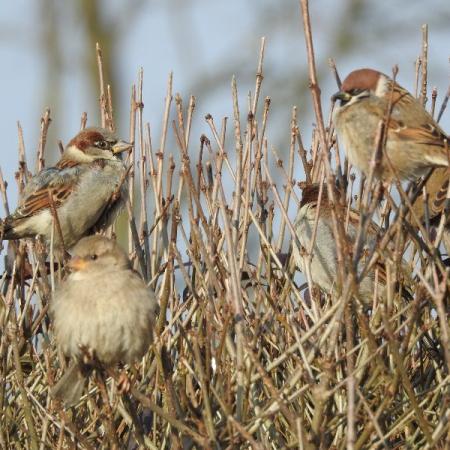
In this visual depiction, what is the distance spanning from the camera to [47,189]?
522cm

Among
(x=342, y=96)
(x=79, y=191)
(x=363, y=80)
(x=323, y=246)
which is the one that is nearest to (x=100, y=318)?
(x=342, y=96)

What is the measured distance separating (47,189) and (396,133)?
1.91 metres

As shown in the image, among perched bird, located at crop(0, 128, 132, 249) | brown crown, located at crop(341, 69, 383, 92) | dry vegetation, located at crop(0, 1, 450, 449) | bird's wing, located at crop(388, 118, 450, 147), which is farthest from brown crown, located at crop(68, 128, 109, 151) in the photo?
bird's wing, located at crop(388, 118, 450, 147)

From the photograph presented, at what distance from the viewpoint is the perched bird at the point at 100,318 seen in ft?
11.4

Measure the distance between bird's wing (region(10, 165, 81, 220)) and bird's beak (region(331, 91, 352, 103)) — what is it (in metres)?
1.58

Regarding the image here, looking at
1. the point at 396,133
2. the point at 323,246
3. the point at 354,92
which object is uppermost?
the point at 354,92

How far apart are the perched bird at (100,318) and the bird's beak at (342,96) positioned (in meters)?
1.04

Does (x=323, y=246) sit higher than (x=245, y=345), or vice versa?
(x=245, y=345)

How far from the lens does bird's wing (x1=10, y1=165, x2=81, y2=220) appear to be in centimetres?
514

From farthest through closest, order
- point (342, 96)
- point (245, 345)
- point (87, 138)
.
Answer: point (87, 138) → point (342, 96) → point (245, 345)

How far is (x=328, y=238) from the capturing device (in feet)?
17.8

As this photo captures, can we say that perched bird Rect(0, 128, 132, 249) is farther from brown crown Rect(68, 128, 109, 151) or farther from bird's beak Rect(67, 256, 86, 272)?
bird's beak Rect(67, 256, 86, 272)

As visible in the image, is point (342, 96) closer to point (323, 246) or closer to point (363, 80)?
point (363, 80)

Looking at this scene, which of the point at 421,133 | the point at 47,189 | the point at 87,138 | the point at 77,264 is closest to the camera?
the point at 77,264
